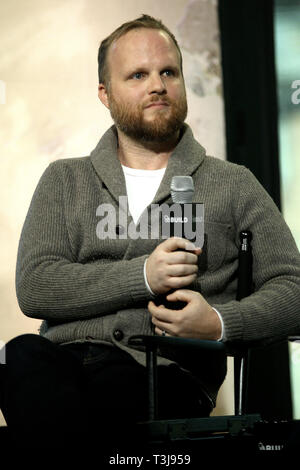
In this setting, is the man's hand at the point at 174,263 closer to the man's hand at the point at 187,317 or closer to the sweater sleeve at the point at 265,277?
the man's hand at the point at 187,317

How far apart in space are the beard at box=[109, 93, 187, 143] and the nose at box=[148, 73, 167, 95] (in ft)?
0.06

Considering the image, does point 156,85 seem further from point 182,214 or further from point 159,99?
point 182,214

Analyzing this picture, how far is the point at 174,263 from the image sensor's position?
1687 millimetres

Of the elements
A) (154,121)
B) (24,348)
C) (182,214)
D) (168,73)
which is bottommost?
(24,348)

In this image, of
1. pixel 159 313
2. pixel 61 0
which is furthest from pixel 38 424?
pixel 61 0

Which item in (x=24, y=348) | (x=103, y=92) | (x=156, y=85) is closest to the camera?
(x=24, y=348)

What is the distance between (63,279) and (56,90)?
51.7 inches

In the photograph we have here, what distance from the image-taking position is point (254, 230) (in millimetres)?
1997

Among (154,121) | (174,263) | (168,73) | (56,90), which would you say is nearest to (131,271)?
(174,263)

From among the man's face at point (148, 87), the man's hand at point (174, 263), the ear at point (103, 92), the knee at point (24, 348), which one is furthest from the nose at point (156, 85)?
the knee at point (24, 348)

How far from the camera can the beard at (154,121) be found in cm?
205

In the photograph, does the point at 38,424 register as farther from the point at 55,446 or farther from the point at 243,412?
the point at 243,412

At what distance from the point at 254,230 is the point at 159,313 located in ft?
1.32

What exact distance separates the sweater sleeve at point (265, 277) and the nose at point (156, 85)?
31 centimetres
